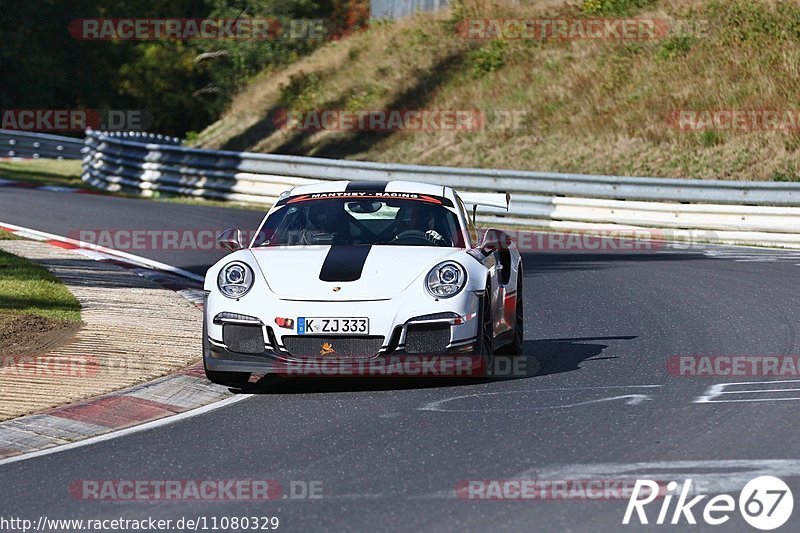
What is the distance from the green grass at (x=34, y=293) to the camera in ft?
38.9

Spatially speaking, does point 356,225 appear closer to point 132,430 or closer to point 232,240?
point 232,240

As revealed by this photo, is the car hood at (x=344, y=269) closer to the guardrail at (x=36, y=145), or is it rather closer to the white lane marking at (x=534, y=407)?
the white lane marking at (x=534, y=407)

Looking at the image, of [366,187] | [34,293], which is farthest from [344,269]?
[34,293]

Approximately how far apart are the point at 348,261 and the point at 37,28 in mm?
48953

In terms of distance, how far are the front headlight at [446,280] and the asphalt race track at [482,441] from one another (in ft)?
2.06

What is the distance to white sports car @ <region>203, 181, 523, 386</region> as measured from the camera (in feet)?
28.6

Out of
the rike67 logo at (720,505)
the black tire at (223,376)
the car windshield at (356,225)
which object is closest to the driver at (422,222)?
the car windshield at (356,225)

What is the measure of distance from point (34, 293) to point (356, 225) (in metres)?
4.02

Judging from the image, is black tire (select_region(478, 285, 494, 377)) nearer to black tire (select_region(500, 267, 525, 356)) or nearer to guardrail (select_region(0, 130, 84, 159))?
black tire (select_region(500, 267, 525, 356))

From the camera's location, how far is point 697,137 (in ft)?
85.1

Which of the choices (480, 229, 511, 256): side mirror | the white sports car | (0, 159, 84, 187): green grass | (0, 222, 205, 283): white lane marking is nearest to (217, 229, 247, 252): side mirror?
the white sports car

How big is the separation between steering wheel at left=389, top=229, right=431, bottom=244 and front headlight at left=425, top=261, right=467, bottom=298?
76 cm

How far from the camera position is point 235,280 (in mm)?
9148

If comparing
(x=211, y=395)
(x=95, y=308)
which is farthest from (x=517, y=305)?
(x=95, y=308)
